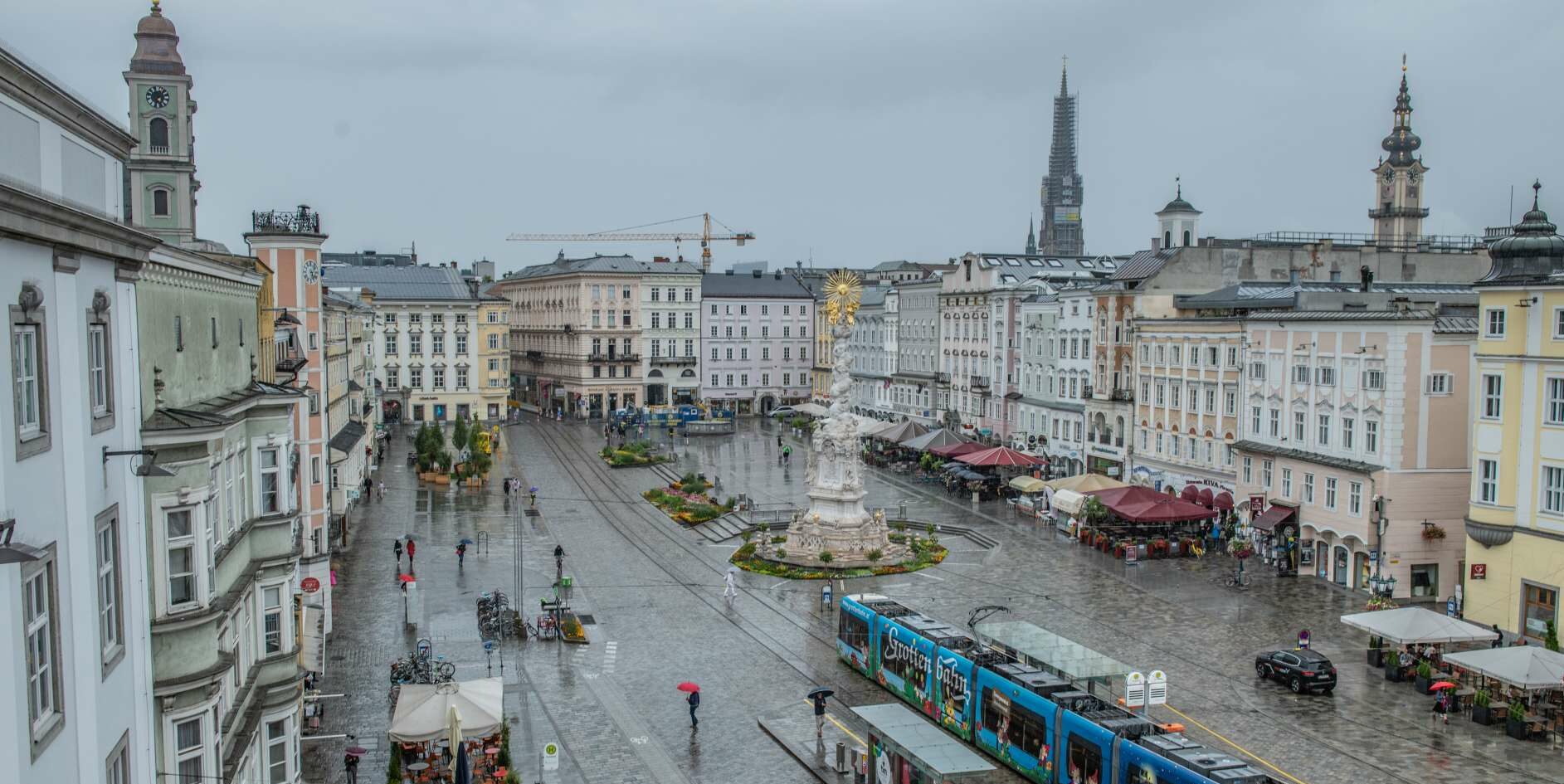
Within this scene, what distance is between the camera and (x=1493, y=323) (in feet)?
129

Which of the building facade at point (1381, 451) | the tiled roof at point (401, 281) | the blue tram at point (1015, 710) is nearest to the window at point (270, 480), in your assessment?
the blue tram at point (1015, 710)

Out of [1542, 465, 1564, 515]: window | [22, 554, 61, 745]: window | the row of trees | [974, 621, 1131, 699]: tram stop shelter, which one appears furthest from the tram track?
[22, 554, 61, 745]: window

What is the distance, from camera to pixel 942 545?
53594mm

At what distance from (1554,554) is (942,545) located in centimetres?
2284

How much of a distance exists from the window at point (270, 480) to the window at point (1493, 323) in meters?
34.9

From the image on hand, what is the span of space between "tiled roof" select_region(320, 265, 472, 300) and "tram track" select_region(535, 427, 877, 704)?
98.3ft

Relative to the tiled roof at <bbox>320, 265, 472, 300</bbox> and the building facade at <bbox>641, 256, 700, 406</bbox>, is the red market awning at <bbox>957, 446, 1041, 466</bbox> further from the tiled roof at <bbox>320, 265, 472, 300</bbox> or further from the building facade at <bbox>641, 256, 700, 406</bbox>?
the tiled roof at <bbox>320, 265, 472, 300</bbox>

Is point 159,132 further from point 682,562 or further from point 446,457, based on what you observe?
point 446,457

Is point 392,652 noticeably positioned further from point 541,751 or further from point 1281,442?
point 1281,442

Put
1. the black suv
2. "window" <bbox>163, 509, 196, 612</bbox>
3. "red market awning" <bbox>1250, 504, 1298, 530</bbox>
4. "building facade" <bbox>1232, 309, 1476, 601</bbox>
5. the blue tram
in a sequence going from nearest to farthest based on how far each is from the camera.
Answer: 1. "window" <bbox>163, 509, 196, 612</bbox>
2. the blue tram
3. the black suv
4. "building facade" <bbox>1232, 309, 1476, 601</bbox>
5. "red market awning" <bbox>1250, 504, 1298, 530</bbox>

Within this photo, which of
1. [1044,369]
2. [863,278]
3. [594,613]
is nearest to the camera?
[594,613]

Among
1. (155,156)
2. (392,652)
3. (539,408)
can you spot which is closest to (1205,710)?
(392,652)

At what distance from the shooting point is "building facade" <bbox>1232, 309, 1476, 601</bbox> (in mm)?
44281

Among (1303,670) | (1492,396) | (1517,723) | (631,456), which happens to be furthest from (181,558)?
(631,456)
